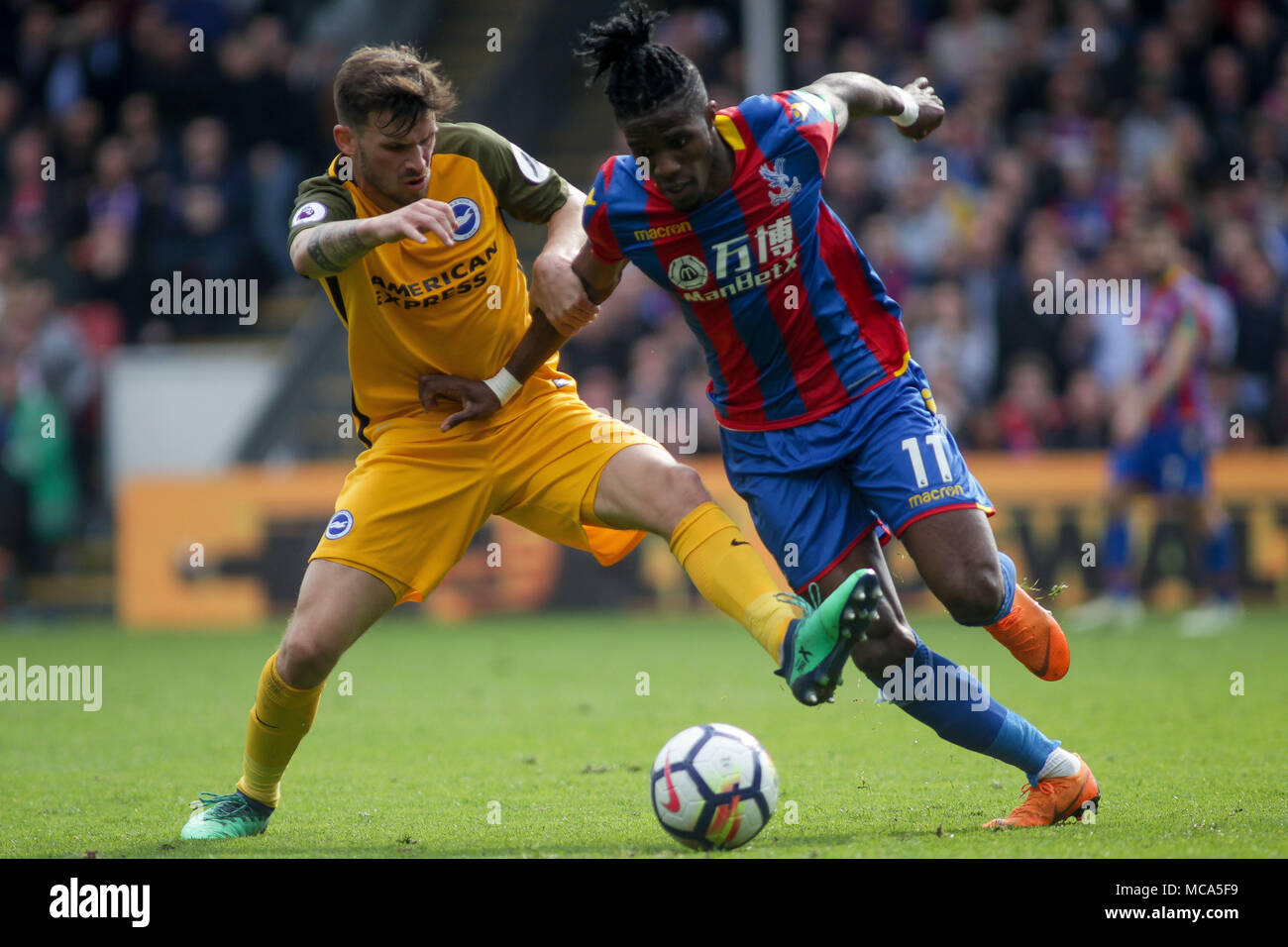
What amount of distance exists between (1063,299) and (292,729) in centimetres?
931

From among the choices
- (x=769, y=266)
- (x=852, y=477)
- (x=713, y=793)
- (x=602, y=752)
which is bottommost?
(x=602, y=752)

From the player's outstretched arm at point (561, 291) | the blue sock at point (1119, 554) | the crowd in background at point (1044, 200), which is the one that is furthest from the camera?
the crowd in background at point (1044, 200)

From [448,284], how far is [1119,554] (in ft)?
25.0

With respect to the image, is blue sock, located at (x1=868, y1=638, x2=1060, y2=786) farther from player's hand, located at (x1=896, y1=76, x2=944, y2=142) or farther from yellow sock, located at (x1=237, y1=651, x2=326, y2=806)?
yellow sock, located at (x1=237, y1=651, x2=326, y2=806)

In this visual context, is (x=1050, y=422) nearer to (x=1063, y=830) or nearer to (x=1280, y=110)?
(x=1280, y=110)

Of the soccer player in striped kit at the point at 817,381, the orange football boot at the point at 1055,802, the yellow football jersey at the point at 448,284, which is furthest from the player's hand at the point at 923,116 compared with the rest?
the orange football boot at the point at 1055,802

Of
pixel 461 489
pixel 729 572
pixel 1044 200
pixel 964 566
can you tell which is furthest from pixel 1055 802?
pixel 1044 200

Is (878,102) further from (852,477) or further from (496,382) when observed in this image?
(496,382)

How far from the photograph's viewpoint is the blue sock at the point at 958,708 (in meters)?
4.69

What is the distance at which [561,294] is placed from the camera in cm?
479

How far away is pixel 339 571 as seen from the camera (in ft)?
16.0

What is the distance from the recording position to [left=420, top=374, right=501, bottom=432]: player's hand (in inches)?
199

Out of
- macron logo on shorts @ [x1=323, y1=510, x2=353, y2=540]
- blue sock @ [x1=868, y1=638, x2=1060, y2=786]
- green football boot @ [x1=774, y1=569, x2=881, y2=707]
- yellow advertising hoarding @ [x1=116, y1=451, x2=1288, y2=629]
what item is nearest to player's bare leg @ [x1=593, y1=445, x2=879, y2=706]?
green football boot @ [x1=774, y1=569, x2=881, y2=707]

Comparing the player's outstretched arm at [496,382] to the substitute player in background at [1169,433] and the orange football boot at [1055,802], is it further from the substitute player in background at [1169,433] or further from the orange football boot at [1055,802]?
the substitute player in background at [1169,433]
